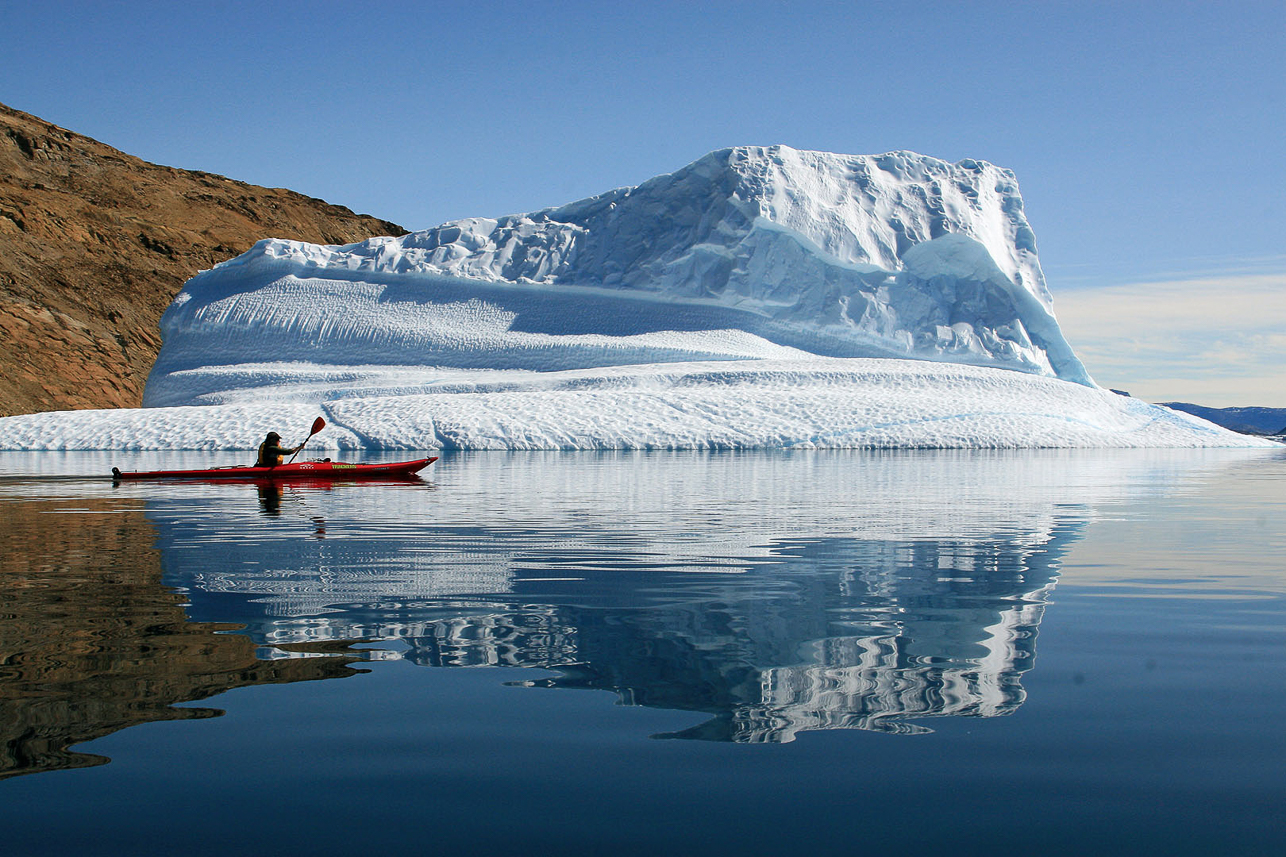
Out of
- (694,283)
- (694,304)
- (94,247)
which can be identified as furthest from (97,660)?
(94,247)

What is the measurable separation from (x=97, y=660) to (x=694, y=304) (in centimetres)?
3227

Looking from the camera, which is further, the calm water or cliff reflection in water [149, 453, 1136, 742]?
cliff reflection in water [149, 453, 1136, 742]

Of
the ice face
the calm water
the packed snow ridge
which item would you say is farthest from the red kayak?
the ice face

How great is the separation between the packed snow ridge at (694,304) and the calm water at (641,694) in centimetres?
2260

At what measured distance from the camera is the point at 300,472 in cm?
1395

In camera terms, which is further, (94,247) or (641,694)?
(94,247)

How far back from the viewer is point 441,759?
9.09 feet

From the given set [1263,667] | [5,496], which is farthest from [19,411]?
[1263,667]

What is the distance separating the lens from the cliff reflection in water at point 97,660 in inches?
118

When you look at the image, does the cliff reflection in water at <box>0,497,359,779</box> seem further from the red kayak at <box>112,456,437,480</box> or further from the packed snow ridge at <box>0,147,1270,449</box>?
the packed snow ridge at <box>0,147,1270,449</box>

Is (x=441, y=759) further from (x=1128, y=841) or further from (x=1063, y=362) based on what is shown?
(x=1063, y=362)

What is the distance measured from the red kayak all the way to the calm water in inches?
243

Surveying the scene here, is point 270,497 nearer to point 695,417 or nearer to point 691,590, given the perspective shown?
point 691,590

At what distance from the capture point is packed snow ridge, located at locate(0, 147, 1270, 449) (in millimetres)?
31469
